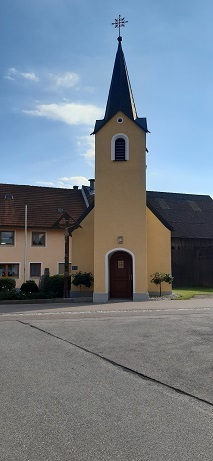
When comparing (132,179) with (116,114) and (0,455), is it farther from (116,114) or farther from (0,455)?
(0,455)

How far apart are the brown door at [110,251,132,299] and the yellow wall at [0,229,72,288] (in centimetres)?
1214

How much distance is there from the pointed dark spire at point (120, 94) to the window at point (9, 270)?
49.4 ft

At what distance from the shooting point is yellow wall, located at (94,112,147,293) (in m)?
21.8

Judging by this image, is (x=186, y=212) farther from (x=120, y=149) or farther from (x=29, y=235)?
(x=120, y=149)

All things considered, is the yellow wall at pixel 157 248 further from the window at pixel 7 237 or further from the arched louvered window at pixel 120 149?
the window at pixel 7 237

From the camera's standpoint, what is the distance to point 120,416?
490cm

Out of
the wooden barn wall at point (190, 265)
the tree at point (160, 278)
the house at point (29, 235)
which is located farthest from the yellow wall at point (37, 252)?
the tree at point (160, 278)

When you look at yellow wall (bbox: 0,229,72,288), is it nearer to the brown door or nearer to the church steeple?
the brown door

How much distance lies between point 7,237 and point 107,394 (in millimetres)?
29109

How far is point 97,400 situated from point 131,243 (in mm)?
16496

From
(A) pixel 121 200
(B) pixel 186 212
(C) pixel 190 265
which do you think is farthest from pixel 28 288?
(B) pixel 186 212

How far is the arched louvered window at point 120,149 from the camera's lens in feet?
74.9

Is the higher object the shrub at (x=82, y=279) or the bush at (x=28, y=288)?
the shrub at (x=82, y=279)

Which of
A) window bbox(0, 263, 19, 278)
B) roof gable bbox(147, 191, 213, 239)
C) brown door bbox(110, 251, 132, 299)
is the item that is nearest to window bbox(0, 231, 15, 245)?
window bbox(0, 263, 19, 278)
